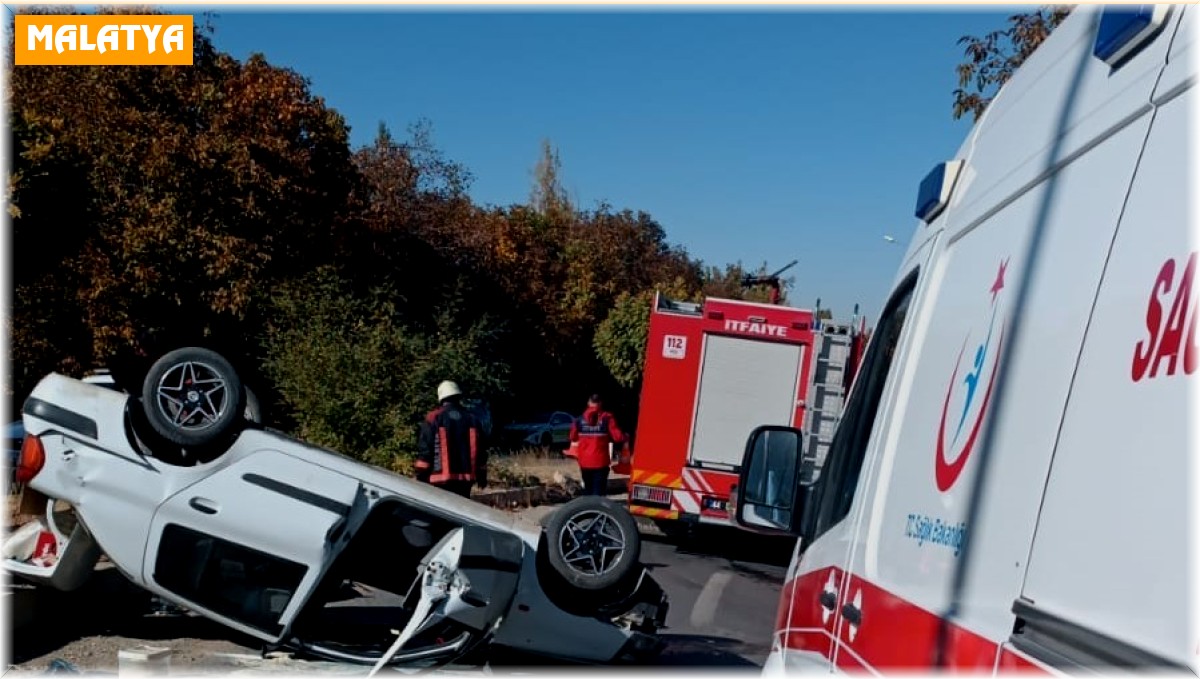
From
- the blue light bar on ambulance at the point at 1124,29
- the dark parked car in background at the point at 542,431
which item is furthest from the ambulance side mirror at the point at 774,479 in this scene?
the dark parked car in background at the point at 542,431

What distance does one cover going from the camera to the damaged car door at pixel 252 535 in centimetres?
616

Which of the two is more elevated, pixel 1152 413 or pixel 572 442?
pixel 1152 413

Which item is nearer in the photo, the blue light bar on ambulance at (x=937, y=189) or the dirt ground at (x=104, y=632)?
the blue light bar on ambulance at (x=937, y=189)

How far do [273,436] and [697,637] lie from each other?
12.6ft

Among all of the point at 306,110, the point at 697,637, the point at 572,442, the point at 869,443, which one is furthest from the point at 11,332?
the point at 869,443

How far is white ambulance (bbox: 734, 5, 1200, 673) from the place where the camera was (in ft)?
5.15

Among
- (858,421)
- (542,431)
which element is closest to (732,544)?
(858,421)

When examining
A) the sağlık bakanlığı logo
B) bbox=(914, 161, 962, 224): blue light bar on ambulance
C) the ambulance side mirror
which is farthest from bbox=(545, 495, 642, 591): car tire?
the sağlık bakanlığı logo

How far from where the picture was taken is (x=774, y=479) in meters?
3.79

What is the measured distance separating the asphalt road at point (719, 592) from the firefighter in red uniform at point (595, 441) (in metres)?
1.07

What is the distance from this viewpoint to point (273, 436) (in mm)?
6344

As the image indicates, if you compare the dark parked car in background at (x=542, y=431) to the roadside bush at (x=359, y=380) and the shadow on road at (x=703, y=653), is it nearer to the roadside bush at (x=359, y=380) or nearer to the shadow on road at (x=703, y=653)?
the roadside bush at (x=359, y=380)

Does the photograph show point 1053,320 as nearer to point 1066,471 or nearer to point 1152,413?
point 1066,471

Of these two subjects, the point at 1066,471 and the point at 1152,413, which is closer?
the point at 1152,413
